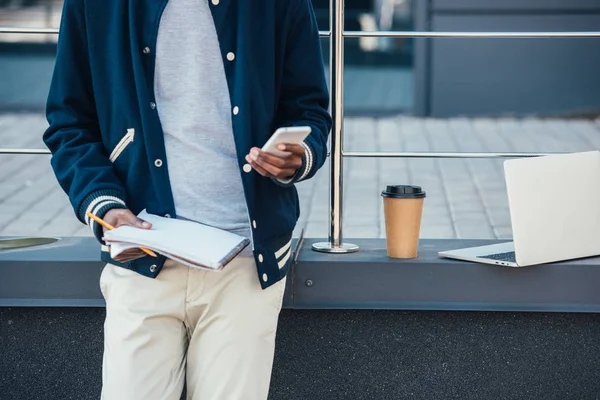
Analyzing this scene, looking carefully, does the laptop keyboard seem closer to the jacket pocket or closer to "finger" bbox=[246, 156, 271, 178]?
"finger" bbox=[246, 156, 271, 178]

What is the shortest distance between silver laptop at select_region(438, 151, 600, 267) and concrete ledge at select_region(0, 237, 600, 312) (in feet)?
0.13

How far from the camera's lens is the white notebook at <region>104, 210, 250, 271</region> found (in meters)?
1.78

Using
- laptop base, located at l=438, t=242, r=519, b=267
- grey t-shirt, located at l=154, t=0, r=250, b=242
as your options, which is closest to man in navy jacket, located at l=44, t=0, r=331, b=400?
grey t-shirt, located at l=154, t=0, r=250, b=242

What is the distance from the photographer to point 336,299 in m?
2.44

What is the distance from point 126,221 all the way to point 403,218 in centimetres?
86

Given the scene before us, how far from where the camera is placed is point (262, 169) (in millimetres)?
1820

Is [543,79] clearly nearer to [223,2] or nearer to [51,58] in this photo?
[51,58]

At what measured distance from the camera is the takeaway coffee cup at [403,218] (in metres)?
2.44

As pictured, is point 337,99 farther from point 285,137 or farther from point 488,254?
point 285,137

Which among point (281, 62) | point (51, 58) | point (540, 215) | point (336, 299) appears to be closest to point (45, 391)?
point (336, 299)

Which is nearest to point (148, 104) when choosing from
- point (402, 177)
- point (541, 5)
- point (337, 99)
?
point (337, 99)

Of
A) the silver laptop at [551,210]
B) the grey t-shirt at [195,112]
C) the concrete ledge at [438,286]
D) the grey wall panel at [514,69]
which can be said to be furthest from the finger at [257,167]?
the grey wall panel at [514,69]

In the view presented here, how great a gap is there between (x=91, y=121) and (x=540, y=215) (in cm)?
117

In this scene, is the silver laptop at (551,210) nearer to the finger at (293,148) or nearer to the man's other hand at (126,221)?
the finger at (293,148)
